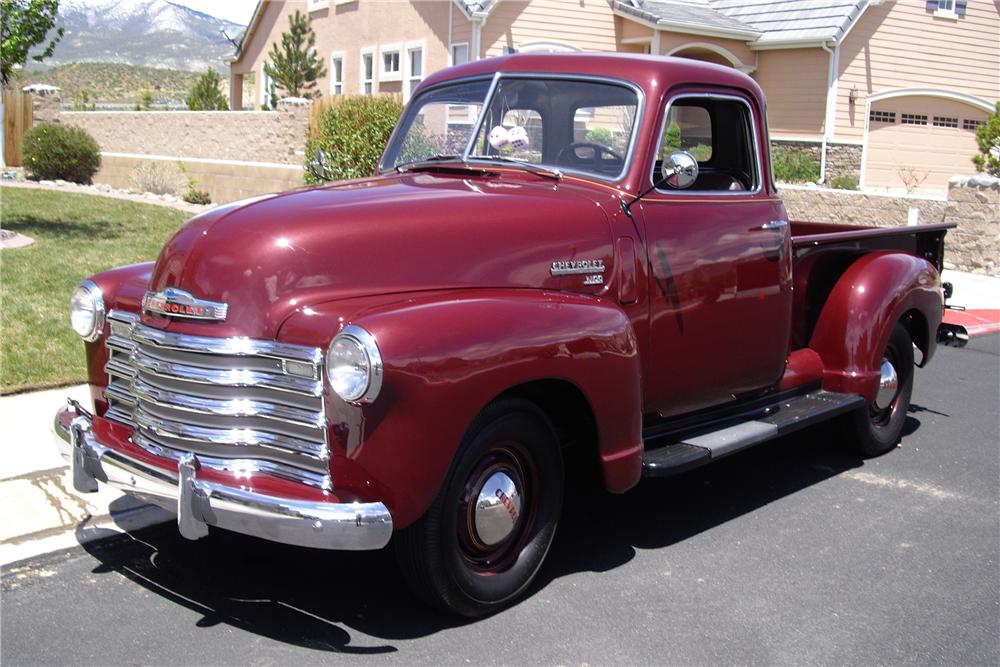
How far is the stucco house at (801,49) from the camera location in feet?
70.1

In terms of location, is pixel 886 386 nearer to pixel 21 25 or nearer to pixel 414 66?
pixel 21 25

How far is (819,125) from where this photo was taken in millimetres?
23734

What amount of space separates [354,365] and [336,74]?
2383cm

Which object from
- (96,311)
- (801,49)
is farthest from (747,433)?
(801,49)

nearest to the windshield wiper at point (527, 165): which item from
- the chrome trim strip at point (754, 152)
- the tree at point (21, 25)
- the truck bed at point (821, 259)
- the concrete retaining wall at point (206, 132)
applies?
the chrome trim strip at point (754, 152)

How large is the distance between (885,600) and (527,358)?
191 centimetres

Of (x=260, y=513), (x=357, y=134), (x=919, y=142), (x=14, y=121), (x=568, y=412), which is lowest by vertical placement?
(x=260, y=513)

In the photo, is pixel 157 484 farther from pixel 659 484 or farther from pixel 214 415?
pixel 659 484

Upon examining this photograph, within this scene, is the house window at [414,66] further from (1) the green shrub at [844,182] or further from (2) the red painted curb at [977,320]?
(2) the red painted curb at [977,320]

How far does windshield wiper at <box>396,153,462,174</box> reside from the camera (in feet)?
16.8

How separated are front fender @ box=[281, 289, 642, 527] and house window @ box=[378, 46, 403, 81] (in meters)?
19.9

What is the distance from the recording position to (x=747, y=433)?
5.08 m

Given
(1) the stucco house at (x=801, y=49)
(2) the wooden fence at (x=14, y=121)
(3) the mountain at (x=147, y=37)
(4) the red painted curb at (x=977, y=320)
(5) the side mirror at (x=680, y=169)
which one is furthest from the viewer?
(3) the mountain at (x=147, y=37)

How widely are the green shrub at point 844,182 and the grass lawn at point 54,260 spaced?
13464mm
